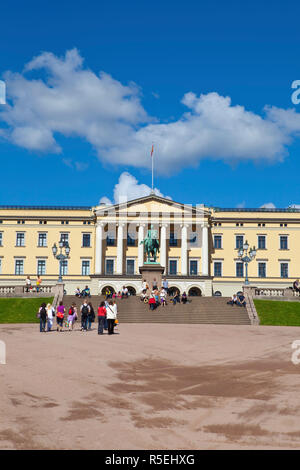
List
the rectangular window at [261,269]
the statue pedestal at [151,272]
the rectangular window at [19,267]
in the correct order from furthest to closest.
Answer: the rectangular window at [19,267] < the rectangular window at [261,269] < the statue pedestal at [151,272]

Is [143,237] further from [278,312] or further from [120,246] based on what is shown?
[278,312]

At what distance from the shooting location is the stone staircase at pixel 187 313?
3525cm

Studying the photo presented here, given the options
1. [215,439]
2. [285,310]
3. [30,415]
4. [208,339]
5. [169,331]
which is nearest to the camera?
[215,439]

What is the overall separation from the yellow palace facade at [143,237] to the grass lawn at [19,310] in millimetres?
33562

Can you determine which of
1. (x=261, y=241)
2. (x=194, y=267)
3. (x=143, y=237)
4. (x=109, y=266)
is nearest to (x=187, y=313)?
(x=194, y=267)

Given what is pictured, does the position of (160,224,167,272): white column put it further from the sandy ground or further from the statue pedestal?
the sandy ground

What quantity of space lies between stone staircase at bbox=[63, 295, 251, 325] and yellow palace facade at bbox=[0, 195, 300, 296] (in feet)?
107

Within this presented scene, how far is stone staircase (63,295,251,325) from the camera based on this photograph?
3525cm

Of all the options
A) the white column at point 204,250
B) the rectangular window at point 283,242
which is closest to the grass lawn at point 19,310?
the white column at point 204,250

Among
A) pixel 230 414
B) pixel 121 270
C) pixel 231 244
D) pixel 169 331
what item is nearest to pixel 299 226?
pixel 231 244

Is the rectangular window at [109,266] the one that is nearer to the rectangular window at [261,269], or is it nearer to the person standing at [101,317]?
the rectangular window at [261,269]

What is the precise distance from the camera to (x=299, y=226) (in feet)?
254
